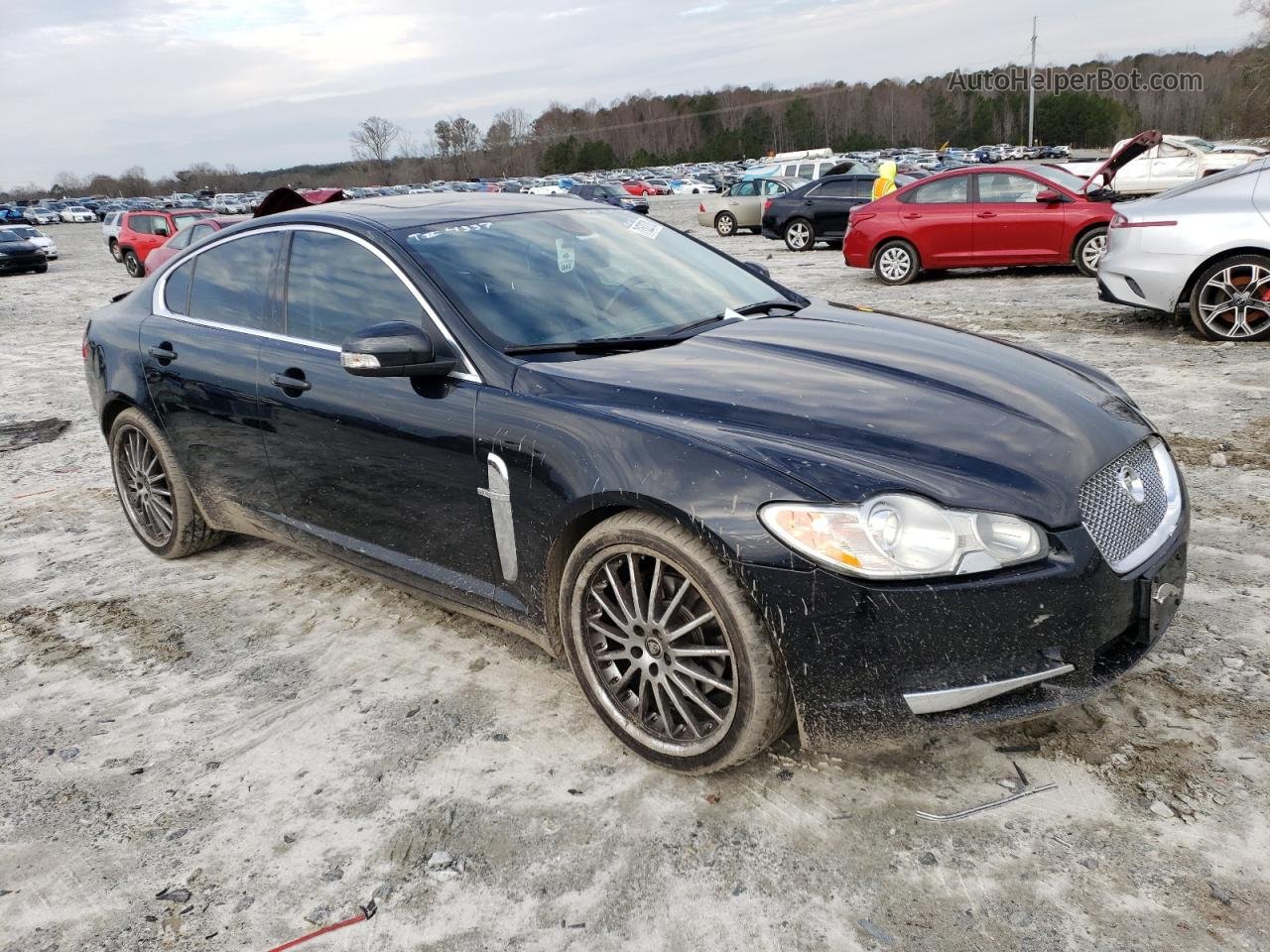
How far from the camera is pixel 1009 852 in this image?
7.78 feet

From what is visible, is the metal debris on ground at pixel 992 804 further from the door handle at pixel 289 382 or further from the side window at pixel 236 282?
the side window at pixel 236 282

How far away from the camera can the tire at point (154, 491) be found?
4.51 m

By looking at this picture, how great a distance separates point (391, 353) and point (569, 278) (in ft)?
2.60

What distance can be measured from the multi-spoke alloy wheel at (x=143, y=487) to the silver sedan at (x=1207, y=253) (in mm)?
7466

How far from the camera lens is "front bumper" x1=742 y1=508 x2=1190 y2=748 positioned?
7.54 feet

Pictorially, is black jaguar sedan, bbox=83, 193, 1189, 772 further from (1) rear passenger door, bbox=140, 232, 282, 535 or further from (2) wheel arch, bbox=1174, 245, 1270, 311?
(2) wheel arch, bbox=1174, 245, 1270, 311

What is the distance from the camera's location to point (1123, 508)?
102 inches

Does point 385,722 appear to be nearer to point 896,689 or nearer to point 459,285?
point 459,285

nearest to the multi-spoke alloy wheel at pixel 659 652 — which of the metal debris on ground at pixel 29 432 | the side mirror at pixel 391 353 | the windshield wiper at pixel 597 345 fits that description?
the windshield wiper at pixel 597 345

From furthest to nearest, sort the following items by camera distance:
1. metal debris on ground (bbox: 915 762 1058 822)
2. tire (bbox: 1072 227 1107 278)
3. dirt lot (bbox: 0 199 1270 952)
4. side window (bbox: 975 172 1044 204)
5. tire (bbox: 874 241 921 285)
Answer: tire (bbox: 874 241 921 285)
side window (bbox: 975 172 1044 204)
tire (bbox: 1072 227 1107 278)
metal debris on ground (bbox: 915 762 1058 822)
dirt lot (bbox: 0 199 1270 952)

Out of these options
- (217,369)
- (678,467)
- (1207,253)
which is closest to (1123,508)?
(678,467)

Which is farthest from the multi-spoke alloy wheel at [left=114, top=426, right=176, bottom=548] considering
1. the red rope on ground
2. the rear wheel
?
the rear wheel

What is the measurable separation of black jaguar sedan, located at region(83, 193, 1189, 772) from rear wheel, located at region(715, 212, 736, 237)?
20.7m

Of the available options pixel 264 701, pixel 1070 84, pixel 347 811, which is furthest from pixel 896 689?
pixel 1070 84
